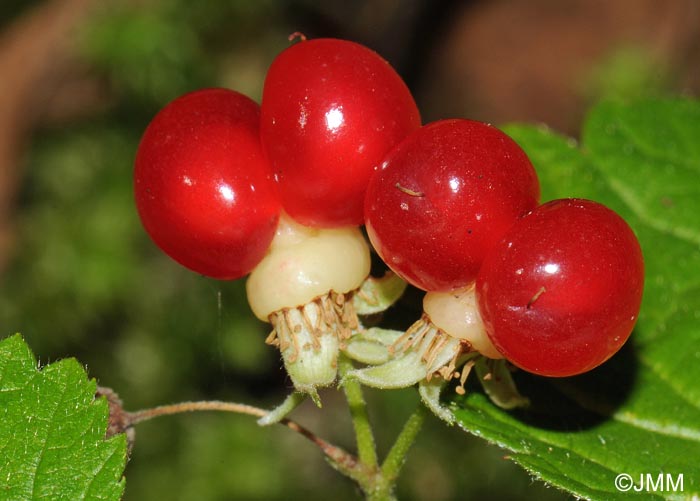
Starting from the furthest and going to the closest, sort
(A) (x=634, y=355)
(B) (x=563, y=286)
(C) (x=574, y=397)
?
(A) (x=634, y=355), (C) (x=574, y=397), (B) (x=563, y=286)

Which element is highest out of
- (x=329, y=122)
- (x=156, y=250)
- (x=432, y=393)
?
(x=329, y=122)

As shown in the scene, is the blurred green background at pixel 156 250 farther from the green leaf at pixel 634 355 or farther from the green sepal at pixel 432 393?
the green sepal at pixel 432 393

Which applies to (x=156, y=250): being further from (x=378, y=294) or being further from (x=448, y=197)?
(x=448, y=197)

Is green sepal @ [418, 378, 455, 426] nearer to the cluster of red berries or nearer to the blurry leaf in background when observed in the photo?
the cluster of red berries

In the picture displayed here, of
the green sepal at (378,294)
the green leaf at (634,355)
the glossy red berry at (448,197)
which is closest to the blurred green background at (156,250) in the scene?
the green leaf at (634,355)

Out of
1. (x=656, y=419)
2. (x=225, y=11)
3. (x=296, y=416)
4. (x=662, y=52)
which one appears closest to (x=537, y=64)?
(x=662, y=52)

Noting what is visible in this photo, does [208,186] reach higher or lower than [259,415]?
higher

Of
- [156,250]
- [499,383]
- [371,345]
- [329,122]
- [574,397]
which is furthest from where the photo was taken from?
[156,250]

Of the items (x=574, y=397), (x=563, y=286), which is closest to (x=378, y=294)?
(x=563, y=286)
